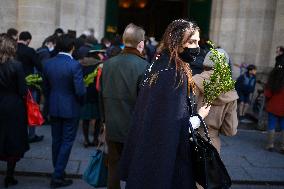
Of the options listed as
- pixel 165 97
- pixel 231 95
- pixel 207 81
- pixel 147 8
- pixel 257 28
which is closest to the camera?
pixel 165 97

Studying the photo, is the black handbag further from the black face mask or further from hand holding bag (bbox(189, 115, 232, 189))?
the black face mask

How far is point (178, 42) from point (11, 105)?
127 inches

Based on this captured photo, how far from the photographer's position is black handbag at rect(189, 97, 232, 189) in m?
3.37

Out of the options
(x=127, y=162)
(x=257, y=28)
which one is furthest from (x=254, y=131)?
(x=127, y=162)

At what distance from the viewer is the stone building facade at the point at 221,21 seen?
12.4m

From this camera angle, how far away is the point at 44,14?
12305 millimetres

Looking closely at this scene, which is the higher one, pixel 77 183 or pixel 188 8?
pixel 188 8

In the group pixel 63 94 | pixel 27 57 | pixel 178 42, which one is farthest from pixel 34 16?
pixel 178 42

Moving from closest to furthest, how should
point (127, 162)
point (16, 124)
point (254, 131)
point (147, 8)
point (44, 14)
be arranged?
point (127, 162) → point (16, 124) → point (254, 131) → point (44, 14) → point (147, 8)

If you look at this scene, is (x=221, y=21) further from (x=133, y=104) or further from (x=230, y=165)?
(x=133, y=104)

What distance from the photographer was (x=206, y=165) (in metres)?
3.38

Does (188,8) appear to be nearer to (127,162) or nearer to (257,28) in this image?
(257,28)

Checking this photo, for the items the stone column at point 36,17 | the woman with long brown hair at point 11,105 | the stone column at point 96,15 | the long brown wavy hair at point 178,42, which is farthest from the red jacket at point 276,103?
the stone column at point 96,15

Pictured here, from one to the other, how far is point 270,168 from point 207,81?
4127 mm
